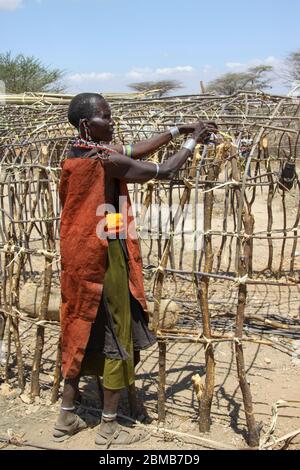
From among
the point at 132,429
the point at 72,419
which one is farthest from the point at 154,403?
the point at 72,419

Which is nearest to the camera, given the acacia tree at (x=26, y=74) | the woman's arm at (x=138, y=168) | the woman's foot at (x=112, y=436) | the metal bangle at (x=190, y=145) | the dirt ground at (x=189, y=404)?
the woman's arm at (x=138, y=168)

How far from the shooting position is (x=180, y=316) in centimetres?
490

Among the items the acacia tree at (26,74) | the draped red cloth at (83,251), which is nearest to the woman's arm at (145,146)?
the draped red cloth at (83,251)

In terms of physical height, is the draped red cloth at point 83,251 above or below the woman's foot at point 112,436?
above

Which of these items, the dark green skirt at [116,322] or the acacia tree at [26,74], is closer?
the dark green skirt at [116,322]

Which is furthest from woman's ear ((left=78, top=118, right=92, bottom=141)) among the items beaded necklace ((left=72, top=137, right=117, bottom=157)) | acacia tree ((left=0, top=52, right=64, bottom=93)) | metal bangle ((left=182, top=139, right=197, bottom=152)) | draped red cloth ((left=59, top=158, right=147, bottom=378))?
acacia tree ((left=0, top=52, right=64, bottom=93))

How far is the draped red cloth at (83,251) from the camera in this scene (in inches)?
102

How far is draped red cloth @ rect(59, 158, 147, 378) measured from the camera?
2592 mm

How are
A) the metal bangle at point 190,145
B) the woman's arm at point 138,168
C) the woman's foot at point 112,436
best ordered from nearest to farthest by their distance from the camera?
1. the woman's arm at point 138,168
2. the metal bangle at point 190,145
3. the woman's foot at point 112,436

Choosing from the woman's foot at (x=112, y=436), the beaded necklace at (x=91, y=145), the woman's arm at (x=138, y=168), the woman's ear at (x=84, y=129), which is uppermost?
the woman's ear at (x=84, y=129)

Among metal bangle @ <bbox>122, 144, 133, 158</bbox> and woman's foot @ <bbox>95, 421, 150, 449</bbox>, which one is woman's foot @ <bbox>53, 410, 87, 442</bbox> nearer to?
woman's foot @ <bbox>95, 421, 150, 449</bbox>

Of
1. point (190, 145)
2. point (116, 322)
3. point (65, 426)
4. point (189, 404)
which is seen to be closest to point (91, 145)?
point (190, 145)

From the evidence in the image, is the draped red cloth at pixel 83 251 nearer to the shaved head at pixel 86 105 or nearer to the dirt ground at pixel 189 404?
the shaved head at pixel 86 105
